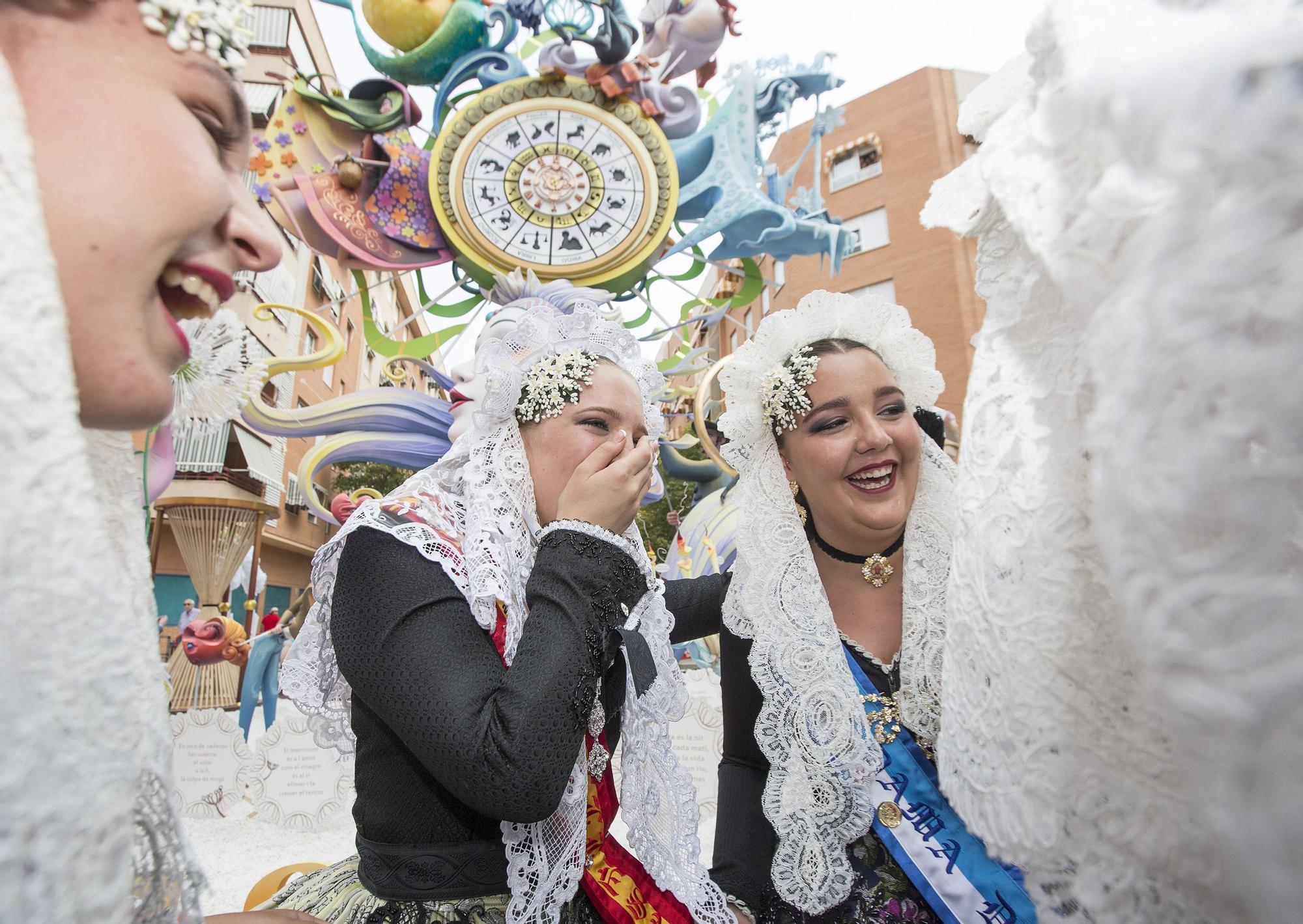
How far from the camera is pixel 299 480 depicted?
3.62 m

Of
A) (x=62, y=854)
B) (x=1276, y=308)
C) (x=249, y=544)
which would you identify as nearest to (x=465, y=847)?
(x=62, y=854)

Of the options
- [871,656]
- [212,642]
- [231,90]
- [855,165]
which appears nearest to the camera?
[231,90]

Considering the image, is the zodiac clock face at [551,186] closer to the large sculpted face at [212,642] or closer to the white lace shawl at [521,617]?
the white lace shawl at [521,617]

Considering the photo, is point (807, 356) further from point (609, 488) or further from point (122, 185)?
point (122, 185)

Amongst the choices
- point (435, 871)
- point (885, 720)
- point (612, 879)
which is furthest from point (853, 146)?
point (435, 871)

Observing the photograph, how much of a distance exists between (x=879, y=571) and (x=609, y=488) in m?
0.76

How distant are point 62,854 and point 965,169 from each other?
3.25 feet

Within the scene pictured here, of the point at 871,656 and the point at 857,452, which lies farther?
the point at 857,452

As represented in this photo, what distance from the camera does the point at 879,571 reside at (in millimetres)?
1609

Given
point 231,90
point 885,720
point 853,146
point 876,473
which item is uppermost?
point 853,146

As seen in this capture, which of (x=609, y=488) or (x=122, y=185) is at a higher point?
(x=122, y=185)

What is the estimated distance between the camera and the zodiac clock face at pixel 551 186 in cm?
371

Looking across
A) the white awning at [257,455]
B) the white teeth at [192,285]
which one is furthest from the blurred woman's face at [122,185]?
the white awning at [257,455]

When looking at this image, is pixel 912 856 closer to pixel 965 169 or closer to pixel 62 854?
pixel 965 169
